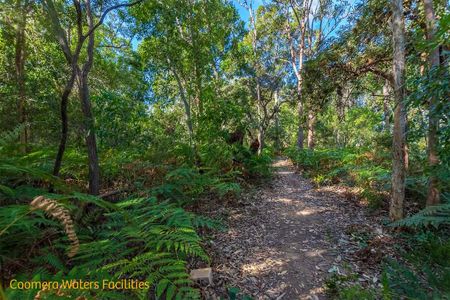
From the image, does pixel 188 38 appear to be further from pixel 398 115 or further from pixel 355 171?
pixel 355 171

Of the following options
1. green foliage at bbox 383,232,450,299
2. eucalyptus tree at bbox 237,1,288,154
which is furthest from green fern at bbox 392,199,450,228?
eucalyptus tree at bbox 237,1,288,154

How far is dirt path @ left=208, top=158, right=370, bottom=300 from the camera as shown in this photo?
295cm

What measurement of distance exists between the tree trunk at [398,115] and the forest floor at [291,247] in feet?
2.03

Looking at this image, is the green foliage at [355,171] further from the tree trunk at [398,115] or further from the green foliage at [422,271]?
the green foliage at [422,271]

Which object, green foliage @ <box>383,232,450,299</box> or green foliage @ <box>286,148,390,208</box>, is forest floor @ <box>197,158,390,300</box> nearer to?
green foliage @ <box>383,232,450,299</box>

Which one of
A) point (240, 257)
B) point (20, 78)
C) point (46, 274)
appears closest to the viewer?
point (46, 274)

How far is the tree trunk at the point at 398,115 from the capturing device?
3943 millimetres

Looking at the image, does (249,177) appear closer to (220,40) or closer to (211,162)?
(211,162)

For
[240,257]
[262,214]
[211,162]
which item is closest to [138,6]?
[211,162]

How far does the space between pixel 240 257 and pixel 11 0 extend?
5615 millimetres

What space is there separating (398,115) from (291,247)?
9.51 feet

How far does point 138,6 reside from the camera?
7273 millimetres

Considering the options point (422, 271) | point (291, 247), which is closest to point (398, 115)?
point (422, 271)

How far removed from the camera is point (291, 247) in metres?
3.86
